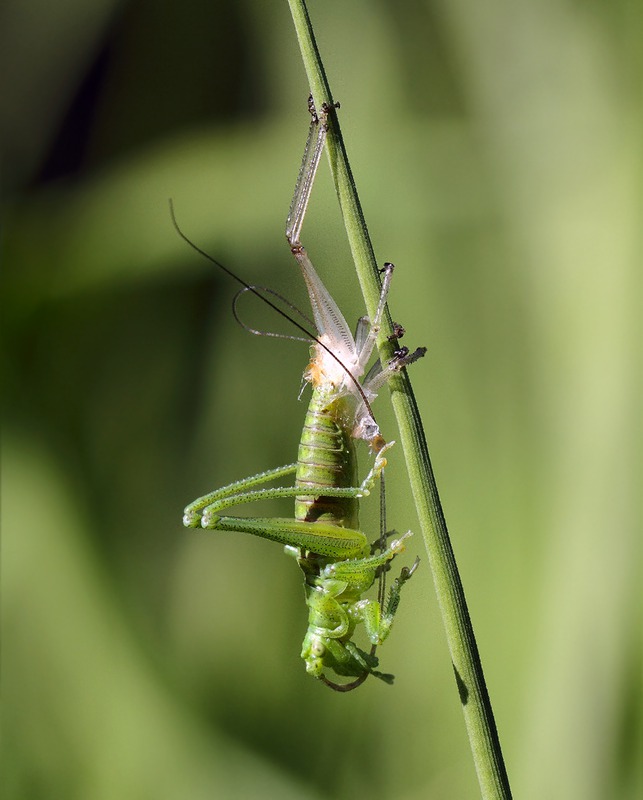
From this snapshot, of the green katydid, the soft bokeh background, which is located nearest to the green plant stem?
the green katydid

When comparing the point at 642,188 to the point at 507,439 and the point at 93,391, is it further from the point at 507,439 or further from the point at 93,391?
the point at 93,391

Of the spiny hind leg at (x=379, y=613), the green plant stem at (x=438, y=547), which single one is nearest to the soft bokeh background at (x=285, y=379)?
the spiny hind leg at (x=379, y=613)

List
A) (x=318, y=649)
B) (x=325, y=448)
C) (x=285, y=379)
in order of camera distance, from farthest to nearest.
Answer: (x=285, y=379) < (x=318, y=649) < (x=325, y=448)

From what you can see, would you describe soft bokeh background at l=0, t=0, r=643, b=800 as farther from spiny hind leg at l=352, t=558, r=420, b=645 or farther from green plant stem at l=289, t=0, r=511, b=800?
green plant stem at l=289, t=0, r=511, b=800

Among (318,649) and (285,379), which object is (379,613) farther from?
(285,379)

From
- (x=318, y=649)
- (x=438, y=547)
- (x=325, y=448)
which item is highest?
(x=325, y=448)

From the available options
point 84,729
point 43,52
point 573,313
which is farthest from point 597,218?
point 84,729

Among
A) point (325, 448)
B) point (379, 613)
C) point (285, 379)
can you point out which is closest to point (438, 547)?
point (325, 448)
